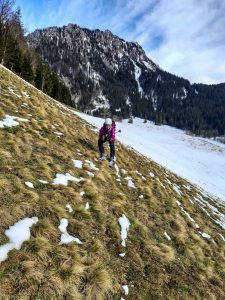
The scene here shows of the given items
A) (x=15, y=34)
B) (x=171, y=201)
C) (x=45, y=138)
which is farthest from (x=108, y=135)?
(x=15, y=34)

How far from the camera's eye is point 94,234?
883cm

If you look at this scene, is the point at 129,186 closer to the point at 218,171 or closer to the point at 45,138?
the point at 45,138

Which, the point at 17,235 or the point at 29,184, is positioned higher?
the point at 29,184

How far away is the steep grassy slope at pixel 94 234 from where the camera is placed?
673cm

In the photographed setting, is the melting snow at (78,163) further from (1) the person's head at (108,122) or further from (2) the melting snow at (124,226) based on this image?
(2) the melting snow at (124,226)

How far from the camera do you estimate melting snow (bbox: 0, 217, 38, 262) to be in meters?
6.67

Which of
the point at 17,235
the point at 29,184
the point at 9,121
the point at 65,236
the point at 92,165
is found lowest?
the point at 65,236

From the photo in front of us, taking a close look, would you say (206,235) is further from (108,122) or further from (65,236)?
(65,236)

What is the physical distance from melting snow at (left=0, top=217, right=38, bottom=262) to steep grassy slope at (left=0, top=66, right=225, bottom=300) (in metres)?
0.11

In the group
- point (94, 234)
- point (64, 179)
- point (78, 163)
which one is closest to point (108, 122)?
point (78, 163)

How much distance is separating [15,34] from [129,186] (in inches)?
3157

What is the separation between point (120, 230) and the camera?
31.8 feet

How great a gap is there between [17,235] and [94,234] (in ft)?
7.81

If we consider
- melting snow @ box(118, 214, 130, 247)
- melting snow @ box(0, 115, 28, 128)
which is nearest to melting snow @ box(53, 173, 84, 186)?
melting snow @ box(118, 214, 130, 247)
